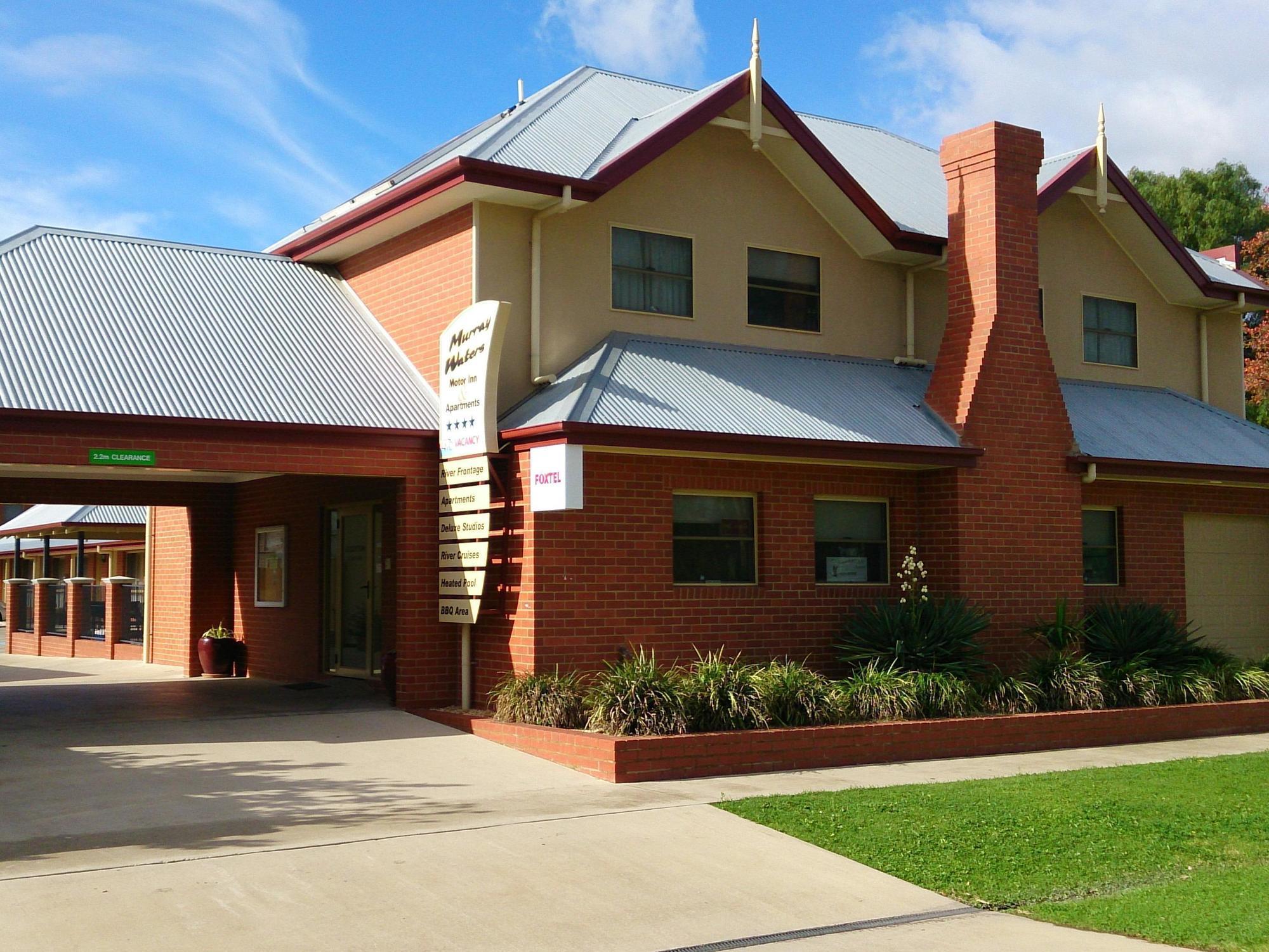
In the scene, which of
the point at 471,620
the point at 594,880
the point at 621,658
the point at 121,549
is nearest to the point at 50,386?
the point at 471,620

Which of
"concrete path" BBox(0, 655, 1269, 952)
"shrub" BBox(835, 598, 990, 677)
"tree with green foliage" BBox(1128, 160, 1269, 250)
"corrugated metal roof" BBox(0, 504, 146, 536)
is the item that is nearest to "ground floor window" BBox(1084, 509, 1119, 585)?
"shrub" BBox(835, 598, 990, 677)

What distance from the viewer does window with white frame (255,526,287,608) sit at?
66.1 ft

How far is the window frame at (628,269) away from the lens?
669 inches

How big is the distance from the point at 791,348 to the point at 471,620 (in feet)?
19.9

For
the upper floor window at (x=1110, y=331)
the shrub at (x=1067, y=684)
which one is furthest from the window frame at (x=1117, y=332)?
the shrub at (x=1067, y=684)

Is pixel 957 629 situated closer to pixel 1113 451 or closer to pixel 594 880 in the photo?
pixel 1113 451

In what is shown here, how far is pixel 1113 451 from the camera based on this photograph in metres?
18.7

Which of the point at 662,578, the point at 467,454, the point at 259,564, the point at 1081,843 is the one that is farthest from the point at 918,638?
the point at 259,564

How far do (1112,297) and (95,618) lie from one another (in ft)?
69.8

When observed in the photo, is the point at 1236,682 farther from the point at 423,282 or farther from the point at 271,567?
the point at 271,567

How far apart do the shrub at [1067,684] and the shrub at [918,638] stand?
73 centimetres

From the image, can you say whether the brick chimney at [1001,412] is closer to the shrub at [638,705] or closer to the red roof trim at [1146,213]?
the red roof trim at [1146,213]

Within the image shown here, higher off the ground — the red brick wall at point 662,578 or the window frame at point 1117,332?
the window frame at point 1117,332

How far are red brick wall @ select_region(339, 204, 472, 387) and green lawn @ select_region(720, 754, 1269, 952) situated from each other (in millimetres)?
7593
